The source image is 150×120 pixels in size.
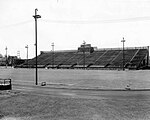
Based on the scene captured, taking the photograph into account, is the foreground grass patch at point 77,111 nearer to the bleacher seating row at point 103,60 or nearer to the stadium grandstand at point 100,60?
the stadium grandstand at point 100,60

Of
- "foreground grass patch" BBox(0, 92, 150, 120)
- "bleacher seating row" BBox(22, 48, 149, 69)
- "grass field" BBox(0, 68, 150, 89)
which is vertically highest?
"bleacher seating row" BBox(22, 48, 149, 69)

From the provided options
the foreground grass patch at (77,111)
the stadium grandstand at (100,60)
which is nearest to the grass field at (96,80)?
the foreground grass patch at (77,111)

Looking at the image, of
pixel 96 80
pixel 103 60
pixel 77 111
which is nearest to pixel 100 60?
pixel 103 60

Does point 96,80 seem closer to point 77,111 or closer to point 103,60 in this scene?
point 77,111

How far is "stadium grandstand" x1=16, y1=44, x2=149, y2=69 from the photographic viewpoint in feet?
323

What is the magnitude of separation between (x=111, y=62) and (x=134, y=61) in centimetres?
1052

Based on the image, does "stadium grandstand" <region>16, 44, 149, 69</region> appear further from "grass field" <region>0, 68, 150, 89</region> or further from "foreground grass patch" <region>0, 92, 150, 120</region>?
"foreground grass patch" <region>0, 92, 150, 120</region>

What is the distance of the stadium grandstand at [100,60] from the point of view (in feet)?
323

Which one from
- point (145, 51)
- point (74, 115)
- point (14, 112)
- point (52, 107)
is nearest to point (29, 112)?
point (14, 112)

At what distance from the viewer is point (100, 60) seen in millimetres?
111750

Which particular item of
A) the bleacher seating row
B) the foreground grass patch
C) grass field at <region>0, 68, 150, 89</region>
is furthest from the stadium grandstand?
the foreground grass patch

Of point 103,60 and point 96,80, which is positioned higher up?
point 103,60

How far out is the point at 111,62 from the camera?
104 metres

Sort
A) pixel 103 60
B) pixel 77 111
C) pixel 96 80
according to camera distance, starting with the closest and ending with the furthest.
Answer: pixel 77 111 < pixel 96 80 < pixel 103 60
